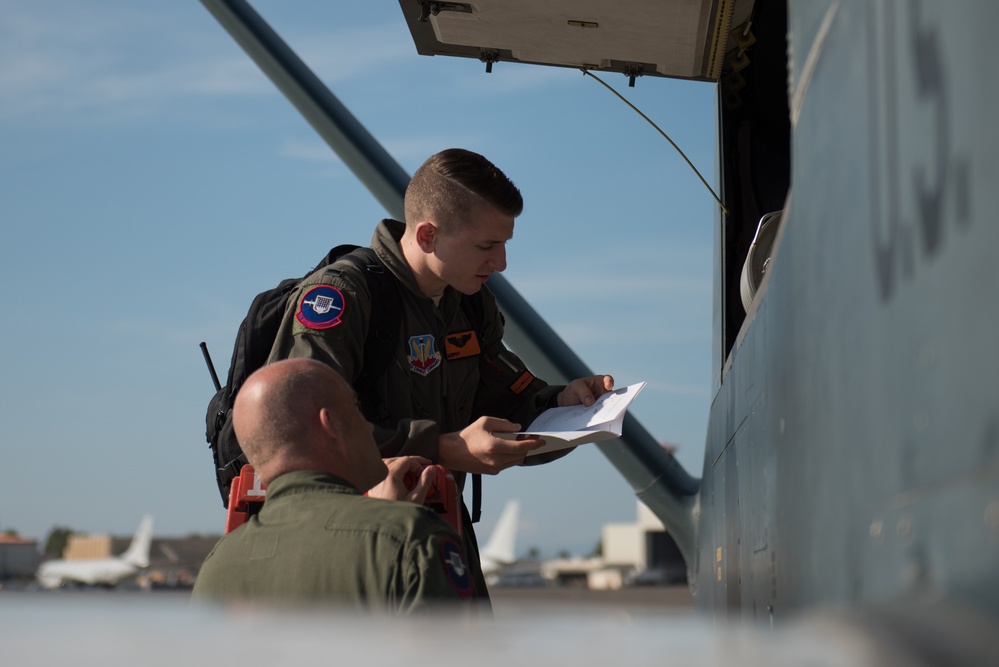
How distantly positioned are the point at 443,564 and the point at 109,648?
1.21m

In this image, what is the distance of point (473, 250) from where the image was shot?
3045 mm

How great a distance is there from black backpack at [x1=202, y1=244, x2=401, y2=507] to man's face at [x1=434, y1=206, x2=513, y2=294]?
17 cm

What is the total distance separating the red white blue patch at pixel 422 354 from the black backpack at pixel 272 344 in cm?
7

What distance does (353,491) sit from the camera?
1975 mm

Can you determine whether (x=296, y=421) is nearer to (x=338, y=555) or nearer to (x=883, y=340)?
(x=338, y=555)

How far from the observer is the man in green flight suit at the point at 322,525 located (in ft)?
5.73

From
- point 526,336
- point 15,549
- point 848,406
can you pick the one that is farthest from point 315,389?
point 15,549

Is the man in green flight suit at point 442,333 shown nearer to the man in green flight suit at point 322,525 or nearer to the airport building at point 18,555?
the man in green flight suit at point 322,525

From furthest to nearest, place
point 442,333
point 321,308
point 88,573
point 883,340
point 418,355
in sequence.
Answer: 1. point 88,573
2. point 442,333
3. point 418,355
4. point 321,308
5. point 883,340

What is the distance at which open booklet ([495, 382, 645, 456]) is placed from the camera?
2608 mm

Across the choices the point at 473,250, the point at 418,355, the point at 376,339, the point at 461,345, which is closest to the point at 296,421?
the point at 376,339

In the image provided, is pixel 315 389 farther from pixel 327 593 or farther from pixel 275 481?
pixel 327 593

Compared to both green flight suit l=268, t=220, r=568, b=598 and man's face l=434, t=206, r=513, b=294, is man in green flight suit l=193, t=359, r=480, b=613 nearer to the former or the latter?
green flight suit l=268, t=220, r=568, b=598

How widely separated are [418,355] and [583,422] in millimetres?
548
